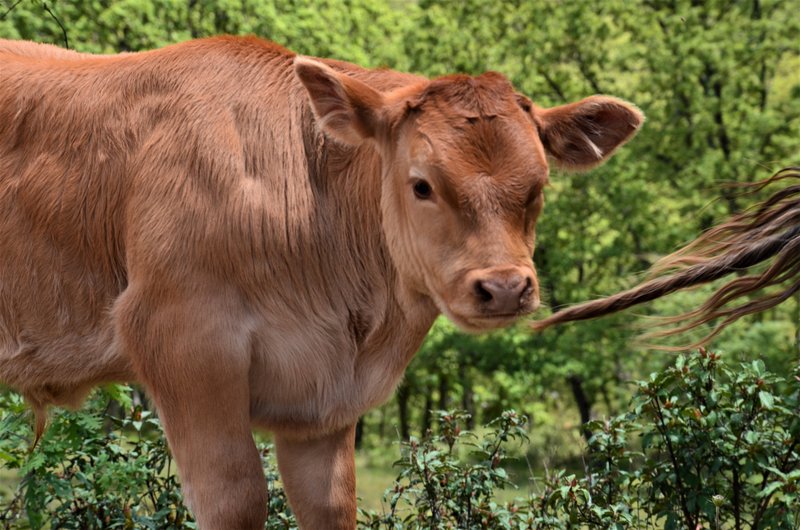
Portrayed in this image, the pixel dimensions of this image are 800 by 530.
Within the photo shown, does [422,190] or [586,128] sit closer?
[422,190]

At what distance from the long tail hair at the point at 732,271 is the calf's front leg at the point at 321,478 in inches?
51.1

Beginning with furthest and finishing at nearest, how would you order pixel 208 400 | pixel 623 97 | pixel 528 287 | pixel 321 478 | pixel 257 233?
pixel 623 97
pixel 321 478
pixel 257 233
pixel 208 400
pixel 528 287

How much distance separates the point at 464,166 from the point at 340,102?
2.12 ft

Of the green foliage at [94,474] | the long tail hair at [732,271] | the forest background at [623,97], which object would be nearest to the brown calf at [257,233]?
the long tail hair at [732,271]

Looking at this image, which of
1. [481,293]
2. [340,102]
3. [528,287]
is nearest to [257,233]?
[340,102]

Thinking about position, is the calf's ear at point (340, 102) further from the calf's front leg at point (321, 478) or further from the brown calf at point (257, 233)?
the calf's front leg at point (321, 478)

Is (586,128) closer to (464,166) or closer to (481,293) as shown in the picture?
(464,166)

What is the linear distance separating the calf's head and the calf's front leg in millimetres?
1061

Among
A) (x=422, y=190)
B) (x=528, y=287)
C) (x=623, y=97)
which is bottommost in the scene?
(x=623, y=97)

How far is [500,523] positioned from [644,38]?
17079mm

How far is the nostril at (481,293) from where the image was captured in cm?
413

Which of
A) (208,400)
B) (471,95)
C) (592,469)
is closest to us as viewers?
(471,95)

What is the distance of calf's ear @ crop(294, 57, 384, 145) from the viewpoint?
14.8ft

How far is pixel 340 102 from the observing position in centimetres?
457
